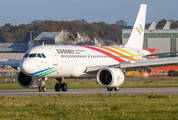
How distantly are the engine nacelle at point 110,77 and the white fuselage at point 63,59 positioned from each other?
5.64 feet

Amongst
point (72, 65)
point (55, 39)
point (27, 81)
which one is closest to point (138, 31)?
point (72, 65)

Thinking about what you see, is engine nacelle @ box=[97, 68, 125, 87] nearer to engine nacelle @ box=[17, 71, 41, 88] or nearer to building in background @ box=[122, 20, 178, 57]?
engine nacelle @ box=[17, 71, 41, 88]

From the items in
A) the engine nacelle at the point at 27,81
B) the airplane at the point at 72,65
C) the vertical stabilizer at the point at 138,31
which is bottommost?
the engine nacelle at the point at 27,81

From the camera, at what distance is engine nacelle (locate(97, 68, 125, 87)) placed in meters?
30.9

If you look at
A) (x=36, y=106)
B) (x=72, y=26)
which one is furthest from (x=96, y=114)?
(x=72, y=26)

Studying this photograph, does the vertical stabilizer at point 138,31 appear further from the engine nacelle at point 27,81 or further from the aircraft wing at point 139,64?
the engine nacelle at point 27,81

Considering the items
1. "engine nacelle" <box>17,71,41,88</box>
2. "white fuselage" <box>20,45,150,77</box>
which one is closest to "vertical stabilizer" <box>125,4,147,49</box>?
"white fuselage" <box>20,45,150,77</box>

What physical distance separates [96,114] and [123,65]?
17.8 m

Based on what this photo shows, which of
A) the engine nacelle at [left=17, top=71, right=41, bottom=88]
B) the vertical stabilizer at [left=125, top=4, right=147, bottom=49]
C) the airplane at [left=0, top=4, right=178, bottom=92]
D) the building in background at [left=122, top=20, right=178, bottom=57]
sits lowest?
the engine nacelle at [left=17, top=71, right=41, bottom=88]

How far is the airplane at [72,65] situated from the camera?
29.3 meters

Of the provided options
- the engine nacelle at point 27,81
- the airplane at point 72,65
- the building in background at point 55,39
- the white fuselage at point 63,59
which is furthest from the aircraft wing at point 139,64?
the building in background at point 55,39

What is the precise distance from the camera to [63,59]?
3136cm

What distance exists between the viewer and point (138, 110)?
54.9 ft

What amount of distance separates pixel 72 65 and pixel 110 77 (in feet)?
12.2
